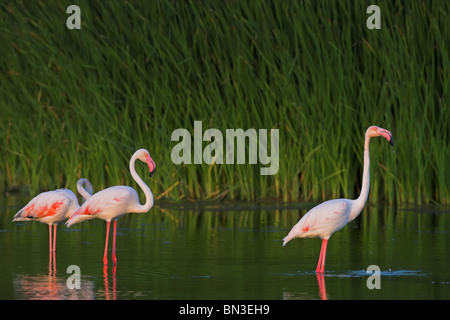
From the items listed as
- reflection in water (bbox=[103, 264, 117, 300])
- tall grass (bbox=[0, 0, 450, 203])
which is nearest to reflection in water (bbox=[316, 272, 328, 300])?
reflection in water (bbox=[103, 264, 117, 300])

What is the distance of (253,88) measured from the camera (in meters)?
15.4

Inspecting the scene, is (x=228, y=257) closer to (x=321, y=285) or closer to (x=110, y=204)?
(x=110, y=204)

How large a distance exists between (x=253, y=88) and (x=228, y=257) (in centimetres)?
482

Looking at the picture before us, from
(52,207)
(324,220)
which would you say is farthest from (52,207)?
(324,220)

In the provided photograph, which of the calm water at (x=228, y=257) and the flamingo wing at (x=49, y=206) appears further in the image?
the flamingo wing at (x=49, y=206)

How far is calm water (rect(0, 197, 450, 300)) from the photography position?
8969 millimetres

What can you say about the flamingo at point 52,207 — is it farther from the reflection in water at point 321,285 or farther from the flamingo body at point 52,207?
the reflection in water at point 321,285

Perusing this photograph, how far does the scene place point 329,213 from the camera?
34.2 ft

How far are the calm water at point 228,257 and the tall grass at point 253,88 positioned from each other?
0.61 m

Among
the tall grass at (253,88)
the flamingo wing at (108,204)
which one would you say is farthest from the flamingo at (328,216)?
the tall grass at (253,88)

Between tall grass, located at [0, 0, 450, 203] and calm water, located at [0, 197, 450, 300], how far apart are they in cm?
61

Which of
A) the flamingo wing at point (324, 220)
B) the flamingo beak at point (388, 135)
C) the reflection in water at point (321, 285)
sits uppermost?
the flamingo beak at point (388, 135)

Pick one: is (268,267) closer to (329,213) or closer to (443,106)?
(329,213)

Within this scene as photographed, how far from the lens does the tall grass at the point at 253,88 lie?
1491cm
